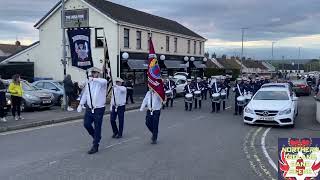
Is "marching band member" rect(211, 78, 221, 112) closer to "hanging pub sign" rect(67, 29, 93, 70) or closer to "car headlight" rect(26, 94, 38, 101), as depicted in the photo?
"hanging pub sign" rect(67, 29, 93, 70)

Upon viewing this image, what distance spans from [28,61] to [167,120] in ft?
86.5

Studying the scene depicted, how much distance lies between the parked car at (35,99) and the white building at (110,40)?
11.9 m

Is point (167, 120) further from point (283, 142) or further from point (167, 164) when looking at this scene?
point (283, 142)

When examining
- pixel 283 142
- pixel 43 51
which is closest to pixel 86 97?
pixel 283 142

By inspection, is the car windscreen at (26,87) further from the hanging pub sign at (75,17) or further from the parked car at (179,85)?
the parked car at (179,85)

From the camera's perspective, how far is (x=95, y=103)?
1051 cm

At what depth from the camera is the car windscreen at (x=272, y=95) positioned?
17.5m

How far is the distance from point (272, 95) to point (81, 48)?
300 inches

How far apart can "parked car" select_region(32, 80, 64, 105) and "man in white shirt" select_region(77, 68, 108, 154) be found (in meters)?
13.7

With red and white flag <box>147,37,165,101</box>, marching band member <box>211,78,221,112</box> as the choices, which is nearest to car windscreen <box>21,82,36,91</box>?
marching band member <box>211,78,221,112</box>

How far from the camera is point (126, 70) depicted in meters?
37.6

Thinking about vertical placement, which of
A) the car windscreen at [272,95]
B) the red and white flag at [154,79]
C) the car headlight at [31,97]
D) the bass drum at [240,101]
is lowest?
the bass drum at [240,101]

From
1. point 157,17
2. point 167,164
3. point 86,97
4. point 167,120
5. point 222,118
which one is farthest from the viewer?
point 157,17

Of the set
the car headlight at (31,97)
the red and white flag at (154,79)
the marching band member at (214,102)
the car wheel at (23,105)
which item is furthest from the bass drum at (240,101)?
the car wheel at (23,105)
